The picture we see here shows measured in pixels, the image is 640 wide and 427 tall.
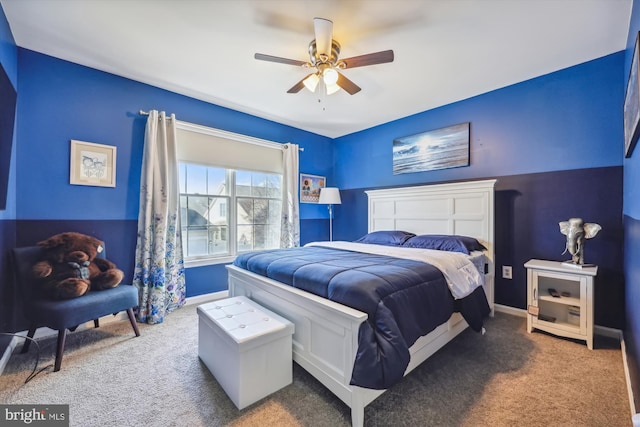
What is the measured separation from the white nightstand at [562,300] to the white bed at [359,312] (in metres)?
0.47

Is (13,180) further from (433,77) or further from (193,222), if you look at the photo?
(433,77)

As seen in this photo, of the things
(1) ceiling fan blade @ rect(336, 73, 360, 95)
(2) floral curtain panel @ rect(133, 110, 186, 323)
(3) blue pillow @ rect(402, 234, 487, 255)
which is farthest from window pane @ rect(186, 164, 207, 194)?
(3) blue pillow @ rect(402, 234, 487, 255)

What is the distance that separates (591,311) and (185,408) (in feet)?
10.3

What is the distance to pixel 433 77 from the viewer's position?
109 inches

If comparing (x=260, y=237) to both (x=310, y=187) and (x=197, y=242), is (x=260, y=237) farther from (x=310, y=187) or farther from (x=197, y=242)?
(x=310, y=187)

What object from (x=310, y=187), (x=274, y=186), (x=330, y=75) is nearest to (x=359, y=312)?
(x=330, y=75)

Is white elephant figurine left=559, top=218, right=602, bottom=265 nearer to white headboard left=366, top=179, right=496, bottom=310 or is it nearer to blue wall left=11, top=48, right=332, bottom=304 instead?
white headboard left=366, top=179, right=496, bottom=310

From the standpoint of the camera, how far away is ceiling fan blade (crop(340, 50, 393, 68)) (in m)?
1.94

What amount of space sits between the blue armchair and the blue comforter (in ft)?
Answer: 4.07

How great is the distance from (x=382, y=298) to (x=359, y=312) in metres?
0.16

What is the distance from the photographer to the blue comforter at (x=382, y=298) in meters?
1.29

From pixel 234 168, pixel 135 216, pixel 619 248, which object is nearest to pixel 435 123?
pixel 619 248

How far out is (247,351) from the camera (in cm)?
150

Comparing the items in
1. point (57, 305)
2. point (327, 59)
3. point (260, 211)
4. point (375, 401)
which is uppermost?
point (327, 59)
